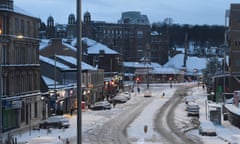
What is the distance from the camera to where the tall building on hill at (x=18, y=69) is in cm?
5153

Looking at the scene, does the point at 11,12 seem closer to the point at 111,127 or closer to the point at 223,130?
the point at 111,127

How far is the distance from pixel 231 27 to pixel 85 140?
50.2 metres

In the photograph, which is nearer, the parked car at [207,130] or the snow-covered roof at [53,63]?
the parked car at [207,130]

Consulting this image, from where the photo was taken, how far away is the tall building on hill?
51531mm

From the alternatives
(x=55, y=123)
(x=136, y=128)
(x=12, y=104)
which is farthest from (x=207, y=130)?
(x=12, y=104)

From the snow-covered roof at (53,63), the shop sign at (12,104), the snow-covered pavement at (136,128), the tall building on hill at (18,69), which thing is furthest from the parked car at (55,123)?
the snow-covered roof at (53,63)

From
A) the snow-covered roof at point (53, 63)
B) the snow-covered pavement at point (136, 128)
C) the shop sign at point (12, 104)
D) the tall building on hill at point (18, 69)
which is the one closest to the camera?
the snow-covered pavement at point (136, 128)

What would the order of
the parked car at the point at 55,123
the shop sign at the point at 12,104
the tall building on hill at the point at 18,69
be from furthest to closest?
the parked car at the point at 55,123, the tall building on hill at the point at 18,69, the shop sign at the point at 12,104

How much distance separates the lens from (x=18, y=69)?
55062 millimetres

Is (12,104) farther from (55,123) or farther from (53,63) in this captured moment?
(53,63)

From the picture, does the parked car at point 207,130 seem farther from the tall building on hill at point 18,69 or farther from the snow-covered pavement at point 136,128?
the tall building on hill at point 18,69

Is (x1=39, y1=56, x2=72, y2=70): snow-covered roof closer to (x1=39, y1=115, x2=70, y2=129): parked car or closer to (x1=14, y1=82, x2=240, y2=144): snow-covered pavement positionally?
(x1=14, y1=82, x2=240, y2=144): snow-covered pavement

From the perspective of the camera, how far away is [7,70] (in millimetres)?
52062

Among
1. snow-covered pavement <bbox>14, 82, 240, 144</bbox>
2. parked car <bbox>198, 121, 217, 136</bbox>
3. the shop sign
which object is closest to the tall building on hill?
the shop sign
